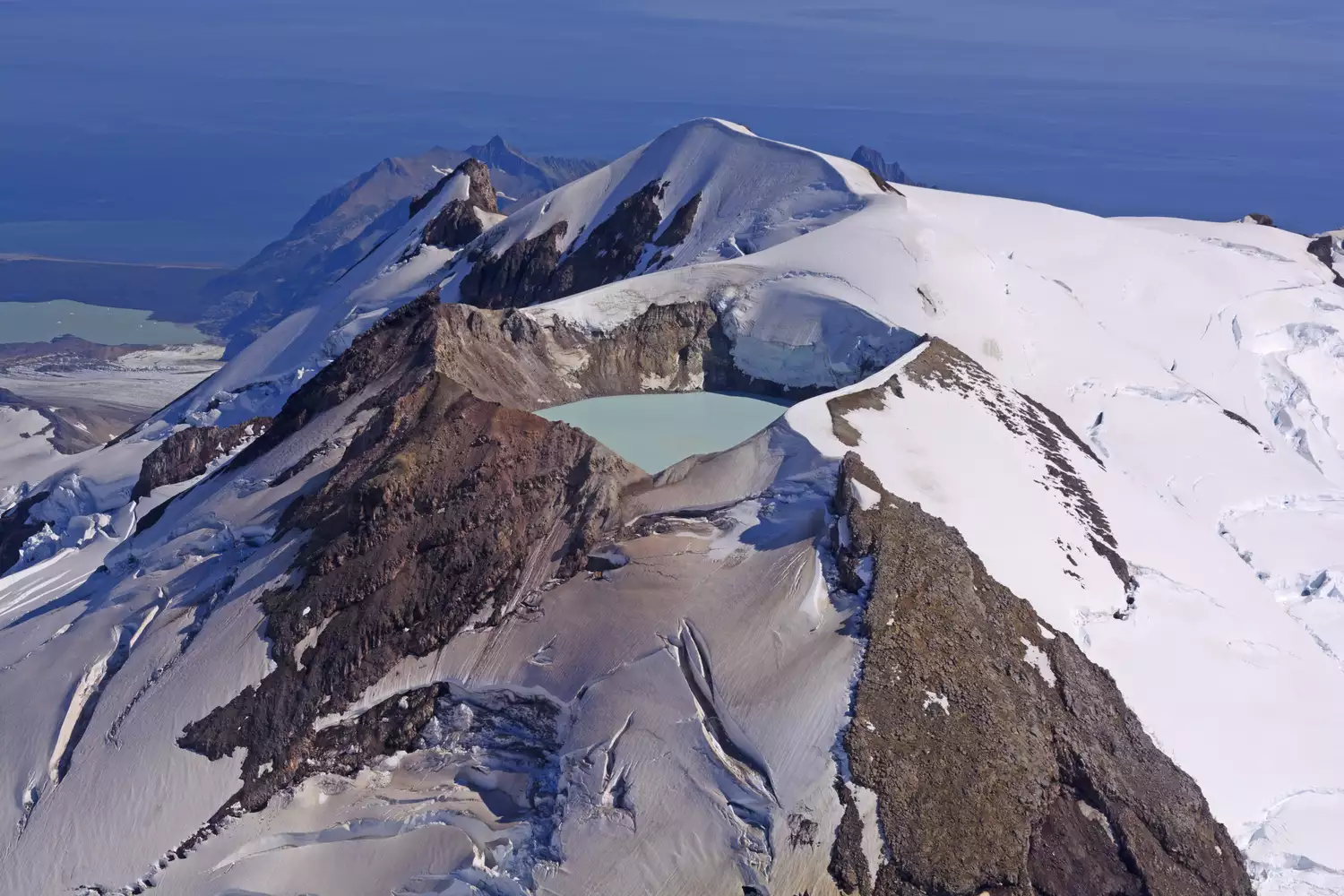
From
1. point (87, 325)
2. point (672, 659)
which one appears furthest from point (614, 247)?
point (87, 325)

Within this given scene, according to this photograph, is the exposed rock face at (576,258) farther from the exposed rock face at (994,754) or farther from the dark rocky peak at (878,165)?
the dark rocky peak at (878,165)

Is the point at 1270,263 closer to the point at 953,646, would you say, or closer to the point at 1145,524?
the point at 1145,524

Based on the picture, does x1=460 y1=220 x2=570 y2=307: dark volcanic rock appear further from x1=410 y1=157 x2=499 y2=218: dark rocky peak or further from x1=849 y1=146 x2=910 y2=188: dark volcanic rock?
x1=849 y1=146 x2=910 y2=188: dark volcanic rock

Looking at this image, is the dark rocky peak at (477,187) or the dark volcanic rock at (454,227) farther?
the dark rocky peak at (477,187)

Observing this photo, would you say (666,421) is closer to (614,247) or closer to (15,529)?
(614,247)

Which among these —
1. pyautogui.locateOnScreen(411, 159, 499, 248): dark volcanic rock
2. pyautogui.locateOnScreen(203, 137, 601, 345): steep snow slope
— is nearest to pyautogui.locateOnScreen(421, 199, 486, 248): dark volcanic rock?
pyautogui.locateOnScreen(411, 159, 499, 248): dark volcanic rock

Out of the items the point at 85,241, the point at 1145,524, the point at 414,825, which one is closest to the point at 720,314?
the point at 1145,524

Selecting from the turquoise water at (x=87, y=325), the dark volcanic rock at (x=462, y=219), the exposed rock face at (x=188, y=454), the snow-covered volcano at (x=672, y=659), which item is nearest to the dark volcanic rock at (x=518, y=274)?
the dark volcanic rock at (x=462, y=219)
